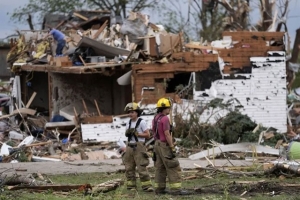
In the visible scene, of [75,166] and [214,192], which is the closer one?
[214,192]

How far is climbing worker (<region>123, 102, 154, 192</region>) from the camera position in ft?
41.3

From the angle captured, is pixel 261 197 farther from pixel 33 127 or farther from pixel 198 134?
pixel 33 127

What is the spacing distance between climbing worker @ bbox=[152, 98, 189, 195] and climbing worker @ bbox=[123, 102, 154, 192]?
1.05 ft

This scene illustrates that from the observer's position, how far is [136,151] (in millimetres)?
12703

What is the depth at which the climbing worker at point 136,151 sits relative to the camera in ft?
41.3

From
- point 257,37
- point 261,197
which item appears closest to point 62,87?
point 257,37

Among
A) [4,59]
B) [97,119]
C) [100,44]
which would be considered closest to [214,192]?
[97,119]

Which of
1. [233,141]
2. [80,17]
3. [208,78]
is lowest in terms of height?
[233,141]

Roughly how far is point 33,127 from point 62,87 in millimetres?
2143

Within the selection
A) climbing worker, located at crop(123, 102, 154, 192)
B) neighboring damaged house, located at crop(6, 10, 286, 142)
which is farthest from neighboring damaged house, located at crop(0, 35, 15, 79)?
climbing worker, located at crop(123, 102, 154, 192)

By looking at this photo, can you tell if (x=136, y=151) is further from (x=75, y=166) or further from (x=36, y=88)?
(x=36, y=88)

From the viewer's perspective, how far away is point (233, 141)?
864 inches

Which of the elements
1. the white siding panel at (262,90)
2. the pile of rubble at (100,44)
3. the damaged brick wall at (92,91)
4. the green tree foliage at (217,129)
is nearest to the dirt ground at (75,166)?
the green tree foliage at (217,129)

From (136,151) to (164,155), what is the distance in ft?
2.58
